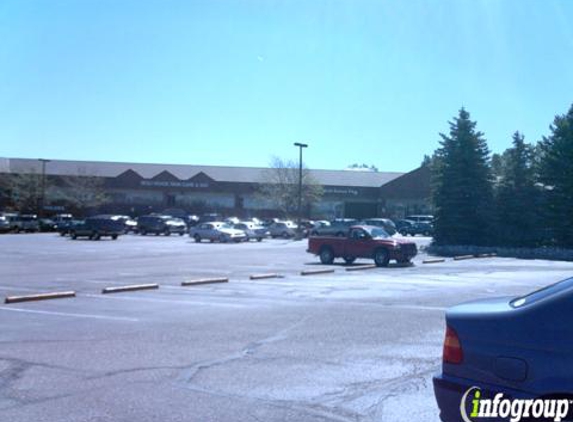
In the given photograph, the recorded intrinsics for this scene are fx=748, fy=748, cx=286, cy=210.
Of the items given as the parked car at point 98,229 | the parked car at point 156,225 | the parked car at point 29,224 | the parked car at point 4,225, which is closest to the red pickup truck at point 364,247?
the parked car at point 98,229

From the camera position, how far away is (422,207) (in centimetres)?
8931

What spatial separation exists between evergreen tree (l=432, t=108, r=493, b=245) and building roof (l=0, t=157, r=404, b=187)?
45.9 metres

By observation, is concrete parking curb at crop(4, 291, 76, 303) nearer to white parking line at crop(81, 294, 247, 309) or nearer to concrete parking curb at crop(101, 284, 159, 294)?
white parking line at crop(81, 294, 247, 309)

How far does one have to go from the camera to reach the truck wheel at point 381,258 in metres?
30.1

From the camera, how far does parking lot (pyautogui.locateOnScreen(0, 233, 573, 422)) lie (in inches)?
296

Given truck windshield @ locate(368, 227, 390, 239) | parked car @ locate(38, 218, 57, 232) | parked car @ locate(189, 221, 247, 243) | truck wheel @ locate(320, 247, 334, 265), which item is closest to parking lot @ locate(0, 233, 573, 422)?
truck windshield @ locate(368, 227, 390, 239)

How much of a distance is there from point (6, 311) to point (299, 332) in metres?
6.30

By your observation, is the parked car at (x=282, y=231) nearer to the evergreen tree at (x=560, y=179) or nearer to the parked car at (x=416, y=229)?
the parked car at (x=416, y=229)

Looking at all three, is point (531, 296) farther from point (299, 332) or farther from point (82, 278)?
point (82, 278)

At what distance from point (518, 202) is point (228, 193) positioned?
175ft

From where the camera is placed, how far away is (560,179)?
44531mm

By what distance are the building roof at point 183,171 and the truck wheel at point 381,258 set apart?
2476 inches

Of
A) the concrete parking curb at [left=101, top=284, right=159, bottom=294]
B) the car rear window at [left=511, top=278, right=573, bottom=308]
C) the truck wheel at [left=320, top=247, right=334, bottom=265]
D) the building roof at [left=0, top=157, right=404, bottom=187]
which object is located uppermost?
the building roof at [left=0, top=157, right=404, bottom=187]

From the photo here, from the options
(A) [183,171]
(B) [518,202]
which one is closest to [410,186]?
(A) [183,171]
